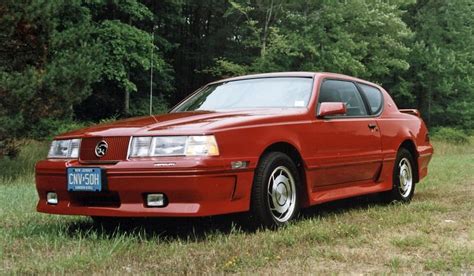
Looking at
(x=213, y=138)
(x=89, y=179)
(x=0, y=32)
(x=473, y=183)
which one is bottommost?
(x=473, y=183)

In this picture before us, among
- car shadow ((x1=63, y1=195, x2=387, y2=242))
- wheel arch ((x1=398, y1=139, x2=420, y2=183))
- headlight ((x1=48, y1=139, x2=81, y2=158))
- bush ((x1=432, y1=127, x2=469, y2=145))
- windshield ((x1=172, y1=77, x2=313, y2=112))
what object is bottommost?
bush ((x1=432, y1=127, x2=469, y2=145))

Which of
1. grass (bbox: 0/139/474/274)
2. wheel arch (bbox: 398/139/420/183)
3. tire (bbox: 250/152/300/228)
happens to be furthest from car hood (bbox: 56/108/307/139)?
wheel arch (bbox: 398/139/420/183)

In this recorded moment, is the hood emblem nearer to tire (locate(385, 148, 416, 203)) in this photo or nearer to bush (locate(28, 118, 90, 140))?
tire (locate(385, 148, 416, 203))

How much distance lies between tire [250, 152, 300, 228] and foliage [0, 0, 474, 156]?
963cm

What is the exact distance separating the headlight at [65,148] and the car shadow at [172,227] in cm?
65

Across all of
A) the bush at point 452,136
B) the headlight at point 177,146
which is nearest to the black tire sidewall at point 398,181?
the headlight at point 177,146

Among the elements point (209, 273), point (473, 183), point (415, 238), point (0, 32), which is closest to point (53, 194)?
point (209, 273)

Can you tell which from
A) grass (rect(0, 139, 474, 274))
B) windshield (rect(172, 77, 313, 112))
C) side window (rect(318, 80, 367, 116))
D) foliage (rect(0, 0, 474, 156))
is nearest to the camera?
grass (rect(0, 139, 474, 274))

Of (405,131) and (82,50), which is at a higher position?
(82,50)

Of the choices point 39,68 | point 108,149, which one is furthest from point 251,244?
point 39,68

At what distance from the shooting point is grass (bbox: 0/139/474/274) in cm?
367

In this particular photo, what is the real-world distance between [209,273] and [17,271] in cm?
118

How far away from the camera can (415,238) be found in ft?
14.6

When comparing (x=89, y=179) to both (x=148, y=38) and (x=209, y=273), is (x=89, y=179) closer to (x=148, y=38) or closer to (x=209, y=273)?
(x=209, y=273)
